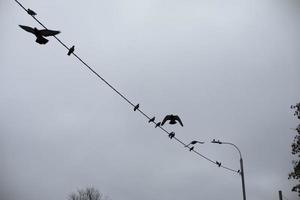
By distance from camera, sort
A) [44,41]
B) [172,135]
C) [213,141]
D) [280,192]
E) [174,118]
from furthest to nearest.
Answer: [280,192] → [213,141] → [172,135] → [174,118] → [44,41]

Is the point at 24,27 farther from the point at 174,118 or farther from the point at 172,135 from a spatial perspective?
the point at 172,135

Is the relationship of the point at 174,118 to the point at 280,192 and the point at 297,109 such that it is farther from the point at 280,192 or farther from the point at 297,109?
the point at 280,192

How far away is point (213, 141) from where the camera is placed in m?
26.3

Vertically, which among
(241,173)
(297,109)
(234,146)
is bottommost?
(241,173)

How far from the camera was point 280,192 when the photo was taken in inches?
1155

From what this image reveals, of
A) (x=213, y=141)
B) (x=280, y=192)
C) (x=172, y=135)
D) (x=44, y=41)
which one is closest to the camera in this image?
(x=44, y=41)

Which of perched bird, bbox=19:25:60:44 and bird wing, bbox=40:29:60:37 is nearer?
perched bird, bbox=19:25:60:44

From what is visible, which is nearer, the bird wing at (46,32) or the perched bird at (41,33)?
the perched bird at (41,33)

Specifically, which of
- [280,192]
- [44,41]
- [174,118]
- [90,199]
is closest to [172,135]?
[174,118]

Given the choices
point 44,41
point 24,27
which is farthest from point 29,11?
point 44,41

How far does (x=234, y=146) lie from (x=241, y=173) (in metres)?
2.04

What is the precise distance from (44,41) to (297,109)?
21865 millimetres

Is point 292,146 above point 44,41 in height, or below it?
above

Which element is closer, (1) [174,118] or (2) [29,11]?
(2) [29,11]
